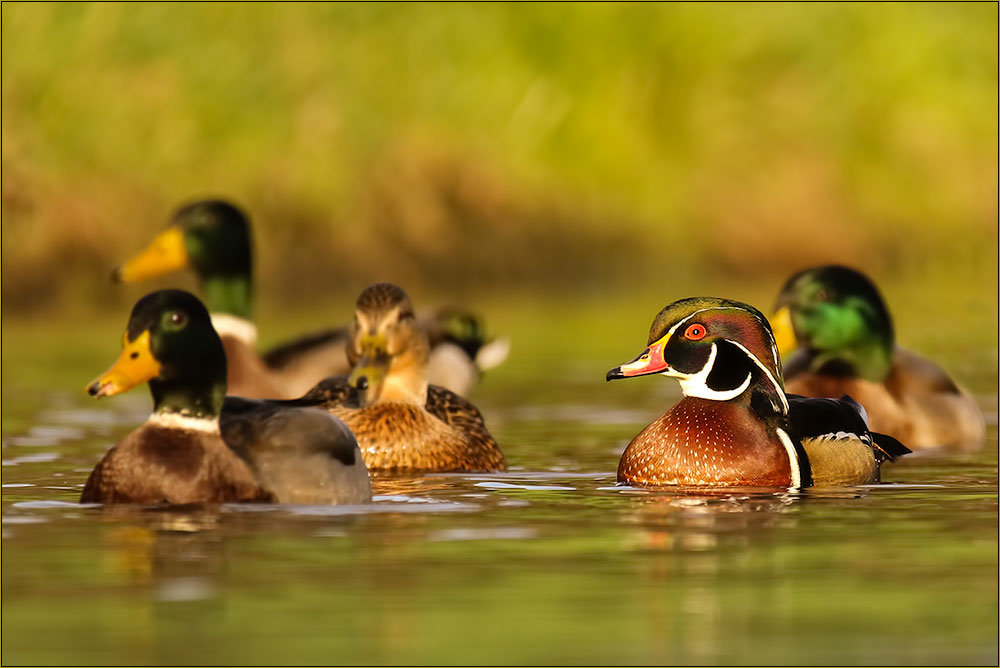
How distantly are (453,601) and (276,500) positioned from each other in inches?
92.4

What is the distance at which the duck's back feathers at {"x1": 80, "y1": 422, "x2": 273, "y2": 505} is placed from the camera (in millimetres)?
9469

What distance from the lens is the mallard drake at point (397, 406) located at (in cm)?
1159

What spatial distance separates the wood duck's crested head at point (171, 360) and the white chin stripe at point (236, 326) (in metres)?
5.73

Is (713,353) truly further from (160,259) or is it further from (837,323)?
(160,259)

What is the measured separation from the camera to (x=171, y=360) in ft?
31.8

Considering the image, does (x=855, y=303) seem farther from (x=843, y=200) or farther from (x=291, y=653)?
(x=843, y=200)

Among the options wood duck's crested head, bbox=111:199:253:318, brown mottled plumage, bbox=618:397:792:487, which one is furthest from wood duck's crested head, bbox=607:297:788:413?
wood duck's crested head, bbox=111:199:253:318

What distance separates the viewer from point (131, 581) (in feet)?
25.6

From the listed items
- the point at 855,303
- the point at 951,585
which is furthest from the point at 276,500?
the point at 855,303

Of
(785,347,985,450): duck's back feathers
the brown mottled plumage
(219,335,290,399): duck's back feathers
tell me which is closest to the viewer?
the brown mottled plumage

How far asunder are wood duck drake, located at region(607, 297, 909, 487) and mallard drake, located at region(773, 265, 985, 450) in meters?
2.49

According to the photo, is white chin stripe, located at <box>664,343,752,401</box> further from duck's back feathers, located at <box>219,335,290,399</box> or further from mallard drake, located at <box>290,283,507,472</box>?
duck's back feathers, located at <box>219,335,290,399</box>

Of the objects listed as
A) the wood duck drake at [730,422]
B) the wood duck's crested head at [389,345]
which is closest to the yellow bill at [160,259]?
the wood duck's crested head at [389,345]

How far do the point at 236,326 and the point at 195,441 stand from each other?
6166 millimetres
